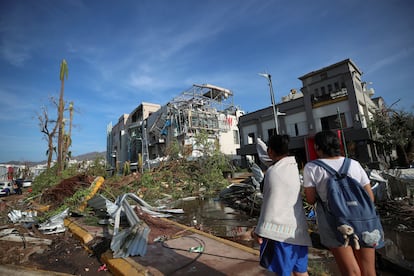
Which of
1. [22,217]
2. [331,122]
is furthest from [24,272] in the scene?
A: [331,122]

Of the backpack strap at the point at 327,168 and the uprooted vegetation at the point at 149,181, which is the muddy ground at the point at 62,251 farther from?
the backpack strap at the point at 327,168

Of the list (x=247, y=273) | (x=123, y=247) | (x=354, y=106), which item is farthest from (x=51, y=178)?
(x=354, y=106)

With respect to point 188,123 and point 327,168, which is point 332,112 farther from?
point 327,168

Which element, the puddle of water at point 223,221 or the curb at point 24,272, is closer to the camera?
the curb at point 24,272

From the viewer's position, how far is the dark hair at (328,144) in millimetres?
1958

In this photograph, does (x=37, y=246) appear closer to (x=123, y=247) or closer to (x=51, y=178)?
(x=123, y=247)

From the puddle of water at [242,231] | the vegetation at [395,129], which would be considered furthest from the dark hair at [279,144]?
the vegetation at [395,129]

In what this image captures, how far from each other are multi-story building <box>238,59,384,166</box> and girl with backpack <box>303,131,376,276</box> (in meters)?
15.2

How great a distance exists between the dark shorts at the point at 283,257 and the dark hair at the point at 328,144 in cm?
92

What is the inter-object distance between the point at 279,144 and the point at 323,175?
18.5 inches

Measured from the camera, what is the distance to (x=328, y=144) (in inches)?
78.1

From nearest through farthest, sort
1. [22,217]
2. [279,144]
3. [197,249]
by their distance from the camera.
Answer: [279,144] → [197,249] → [22,217]

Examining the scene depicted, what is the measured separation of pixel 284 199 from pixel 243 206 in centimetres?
672

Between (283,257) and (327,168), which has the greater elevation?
(327,168)
